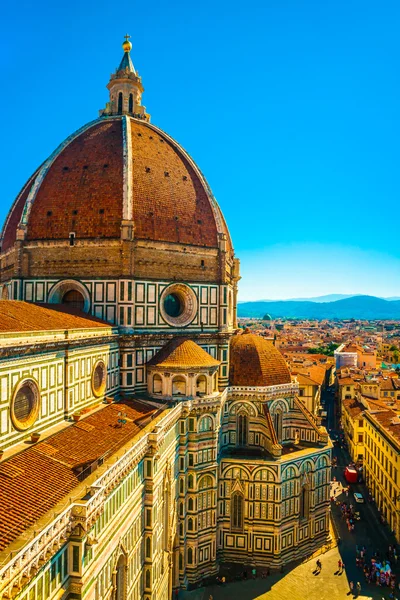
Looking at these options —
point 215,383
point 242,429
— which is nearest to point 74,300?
point 215,383

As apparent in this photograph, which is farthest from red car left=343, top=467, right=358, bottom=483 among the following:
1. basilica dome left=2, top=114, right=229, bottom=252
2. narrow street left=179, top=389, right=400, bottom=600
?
basilica dome left=2, top=114, right=229, bottom=252

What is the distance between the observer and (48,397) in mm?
17797

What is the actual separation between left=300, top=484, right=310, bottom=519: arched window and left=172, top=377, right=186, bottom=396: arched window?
9269 millimetres

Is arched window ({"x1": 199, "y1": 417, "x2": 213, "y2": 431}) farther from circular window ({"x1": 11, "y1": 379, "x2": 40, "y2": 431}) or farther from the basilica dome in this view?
the basilica dome

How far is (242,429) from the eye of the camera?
2845cm

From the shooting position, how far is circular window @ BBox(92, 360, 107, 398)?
22.0 metres

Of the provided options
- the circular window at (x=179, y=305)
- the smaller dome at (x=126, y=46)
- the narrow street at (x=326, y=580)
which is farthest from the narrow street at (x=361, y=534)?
the smaller dome at (x=126, y=46)

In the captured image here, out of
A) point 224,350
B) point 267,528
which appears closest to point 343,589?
point 267,528

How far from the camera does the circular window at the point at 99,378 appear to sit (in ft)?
72.3

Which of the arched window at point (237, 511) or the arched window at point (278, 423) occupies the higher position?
the arched window at point (278, 423)

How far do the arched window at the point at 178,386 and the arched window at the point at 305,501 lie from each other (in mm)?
9269

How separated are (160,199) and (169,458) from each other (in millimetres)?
14455

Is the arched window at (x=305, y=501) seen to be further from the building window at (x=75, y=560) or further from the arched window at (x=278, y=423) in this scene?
the building window at (x=75, y=560)

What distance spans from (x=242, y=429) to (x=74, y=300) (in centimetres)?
1214
